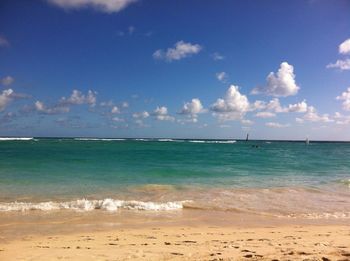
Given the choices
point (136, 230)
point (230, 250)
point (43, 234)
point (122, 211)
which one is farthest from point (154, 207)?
point (230, 250)

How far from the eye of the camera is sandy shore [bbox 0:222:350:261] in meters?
7.46

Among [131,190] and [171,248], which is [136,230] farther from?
[131,190]

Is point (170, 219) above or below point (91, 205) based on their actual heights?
above

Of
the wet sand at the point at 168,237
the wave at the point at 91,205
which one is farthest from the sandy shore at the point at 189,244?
the wave at the point at 91,205

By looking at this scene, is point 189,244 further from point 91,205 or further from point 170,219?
point 91,205

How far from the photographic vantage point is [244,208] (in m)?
14.5

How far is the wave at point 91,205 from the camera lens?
1354 cm

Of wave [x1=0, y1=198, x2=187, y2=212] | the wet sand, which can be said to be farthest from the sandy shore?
wave [x1=0, y1=198, x2=187, y2=212]

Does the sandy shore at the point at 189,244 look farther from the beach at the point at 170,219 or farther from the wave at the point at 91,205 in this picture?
the wave at the point at 91,205

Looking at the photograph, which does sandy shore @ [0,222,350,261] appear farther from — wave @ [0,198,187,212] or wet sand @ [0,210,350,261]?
wave @ [0,198,187,212]

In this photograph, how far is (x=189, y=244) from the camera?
8711mm

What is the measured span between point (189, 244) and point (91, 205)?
264 inches

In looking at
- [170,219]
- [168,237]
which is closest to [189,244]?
[168,237]

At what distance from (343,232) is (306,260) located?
4.25 meters
